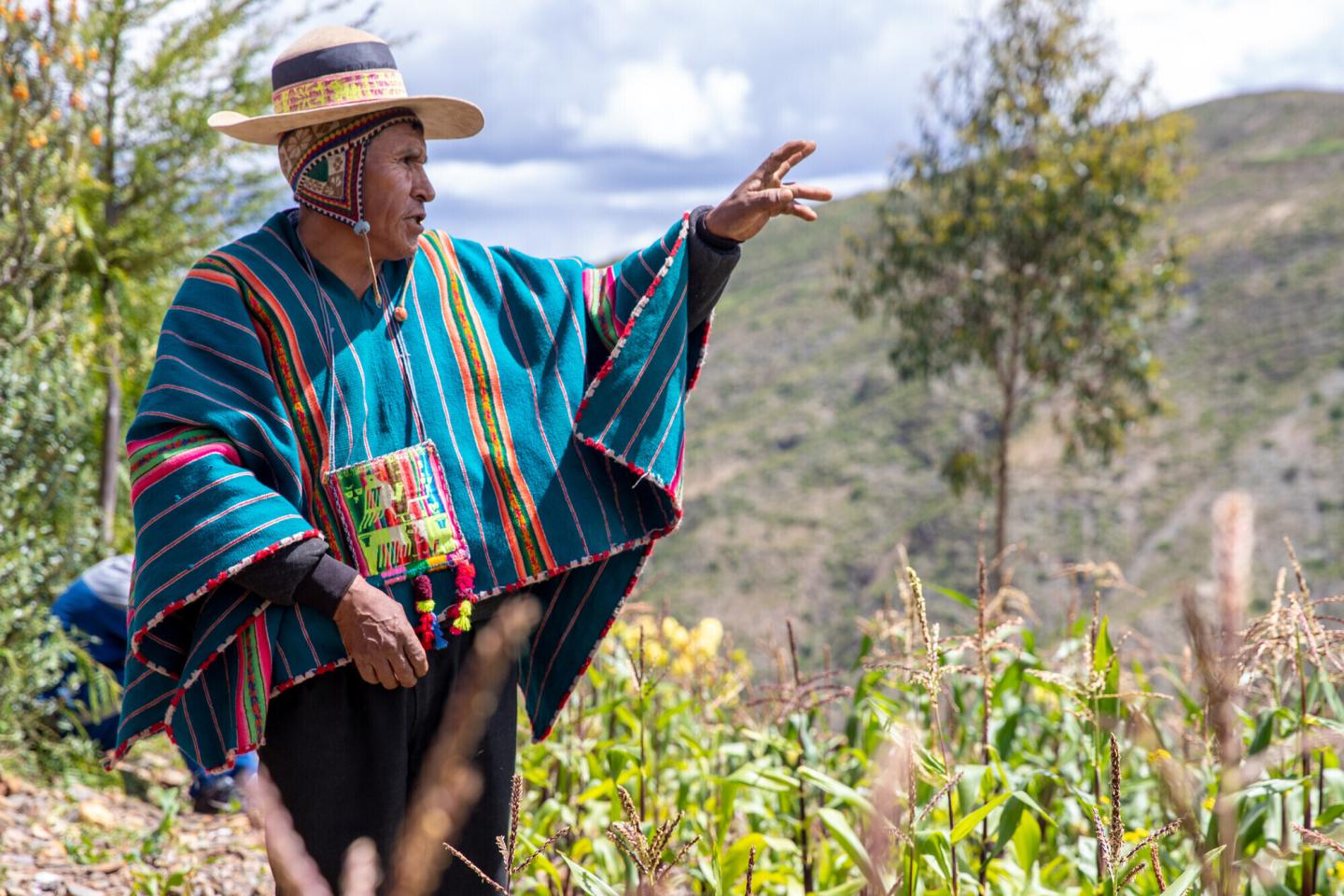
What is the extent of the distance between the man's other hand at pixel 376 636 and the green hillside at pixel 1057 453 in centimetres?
1773

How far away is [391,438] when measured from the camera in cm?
192

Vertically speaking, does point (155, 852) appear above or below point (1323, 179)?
below

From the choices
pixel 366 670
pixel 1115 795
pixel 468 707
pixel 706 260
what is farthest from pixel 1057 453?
pixel 1115 795

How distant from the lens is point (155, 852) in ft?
10.1

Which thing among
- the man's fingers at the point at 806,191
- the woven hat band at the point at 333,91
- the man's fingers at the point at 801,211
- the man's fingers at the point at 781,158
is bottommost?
the man's fingers at the point at 801,211

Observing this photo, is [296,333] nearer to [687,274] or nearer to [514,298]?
[514,298]

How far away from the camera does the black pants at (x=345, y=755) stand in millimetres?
1838

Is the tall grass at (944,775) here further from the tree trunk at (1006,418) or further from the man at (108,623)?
the tree trunk at (1006,418)

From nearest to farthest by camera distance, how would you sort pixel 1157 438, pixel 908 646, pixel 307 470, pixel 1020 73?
pixel 307 470 < pixel 908 646 < pixel 1020 73 < pixel 1157 438

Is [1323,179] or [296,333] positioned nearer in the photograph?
[296,333]

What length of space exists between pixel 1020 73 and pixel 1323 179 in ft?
116

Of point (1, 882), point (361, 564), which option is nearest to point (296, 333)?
point (361, 564)

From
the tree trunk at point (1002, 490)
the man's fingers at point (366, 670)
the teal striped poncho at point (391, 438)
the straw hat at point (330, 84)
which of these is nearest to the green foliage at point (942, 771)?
the teal striped poncho at point (391, 438)

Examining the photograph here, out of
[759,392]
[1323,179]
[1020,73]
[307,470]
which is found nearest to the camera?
[307,470]
